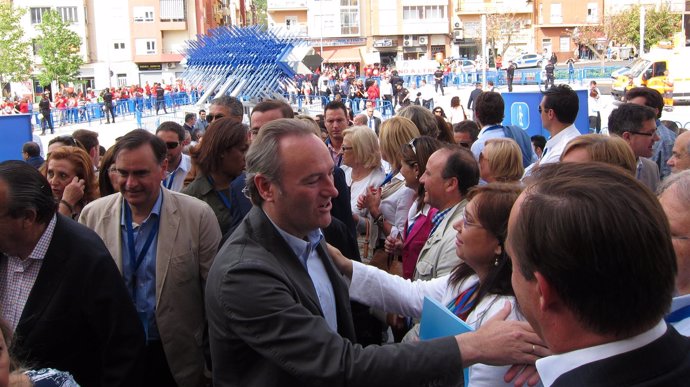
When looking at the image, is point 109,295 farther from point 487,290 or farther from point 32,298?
point 487,290

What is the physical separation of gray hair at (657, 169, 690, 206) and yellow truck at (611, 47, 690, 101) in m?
28.7

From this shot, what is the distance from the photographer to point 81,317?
118 inches

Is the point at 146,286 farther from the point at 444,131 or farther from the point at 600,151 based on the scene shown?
the point at 444,131

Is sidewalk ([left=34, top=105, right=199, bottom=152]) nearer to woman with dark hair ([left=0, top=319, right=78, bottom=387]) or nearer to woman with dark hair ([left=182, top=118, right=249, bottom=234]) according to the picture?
woman with dark hair ([left=182, top=118, right=249, bottom=234])

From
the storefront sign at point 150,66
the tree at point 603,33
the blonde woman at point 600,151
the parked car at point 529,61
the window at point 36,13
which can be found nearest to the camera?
the blonde woman at point 600,151

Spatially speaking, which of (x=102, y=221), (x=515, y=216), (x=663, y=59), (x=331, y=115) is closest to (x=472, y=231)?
(x=515, y=216)

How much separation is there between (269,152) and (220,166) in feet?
7.44

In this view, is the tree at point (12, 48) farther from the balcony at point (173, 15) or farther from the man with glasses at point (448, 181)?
the man with glasses at point (448, 181)

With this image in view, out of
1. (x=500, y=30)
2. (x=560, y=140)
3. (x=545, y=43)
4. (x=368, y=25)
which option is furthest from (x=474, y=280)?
(x=545, y=43)

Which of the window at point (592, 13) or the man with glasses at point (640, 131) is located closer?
the man with glasses at point (640, 131)

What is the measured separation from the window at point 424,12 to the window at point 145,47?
2433 cm

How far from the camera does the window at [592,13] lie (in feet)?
230

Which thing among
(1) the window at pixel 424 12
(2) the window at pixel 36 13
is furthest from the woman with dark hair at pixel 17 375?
(1) the window at pixel 424 12

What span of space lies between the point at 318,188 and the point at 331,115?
493 cm
